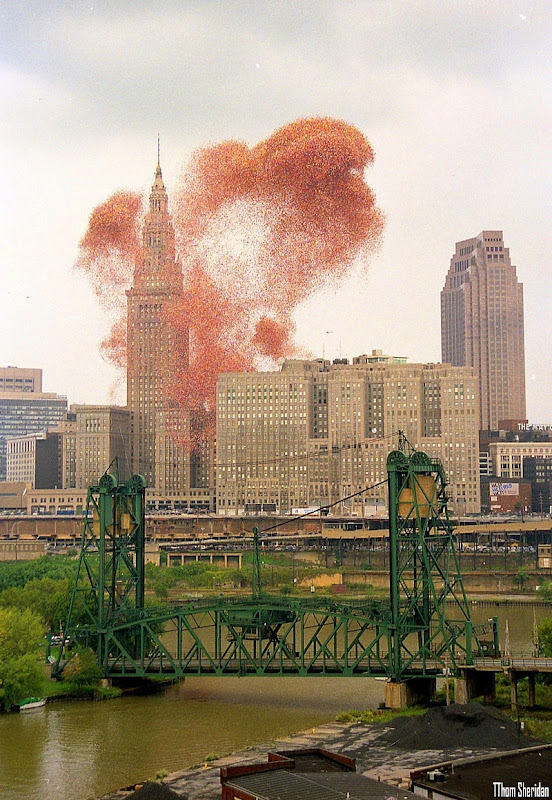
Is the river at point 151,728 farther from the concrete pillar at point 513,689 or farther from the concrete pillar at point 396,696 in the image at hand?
the concrete pillar at point 513,689

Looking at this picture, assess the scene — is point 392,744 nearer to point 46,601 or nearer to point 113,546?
point 113,546

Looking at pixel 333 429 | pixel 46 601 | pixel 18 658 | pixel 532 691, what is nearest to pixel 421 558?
pixel 532 691

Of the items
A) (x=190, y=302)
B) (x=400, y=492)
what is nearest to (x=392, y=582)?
(x=400, y=492)

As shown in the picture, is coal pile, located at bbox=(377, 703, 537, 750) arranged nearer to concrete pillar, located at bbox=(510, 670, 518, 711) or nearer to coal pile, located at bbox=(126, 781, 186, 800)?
concrete pillar, located at bbox=(510, 670, 518, 711)

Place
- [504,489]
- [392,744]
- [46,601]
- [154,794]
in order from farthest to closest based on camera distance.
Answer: [504,489] < [46,601] < [392,744] < [154,794]

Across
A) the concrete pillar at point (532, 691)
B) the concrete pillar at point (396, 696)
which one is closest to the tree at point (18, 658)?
the concrete pillar at point (396, 696)

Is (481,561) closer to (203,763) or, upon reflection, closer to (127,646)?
(127,646)
